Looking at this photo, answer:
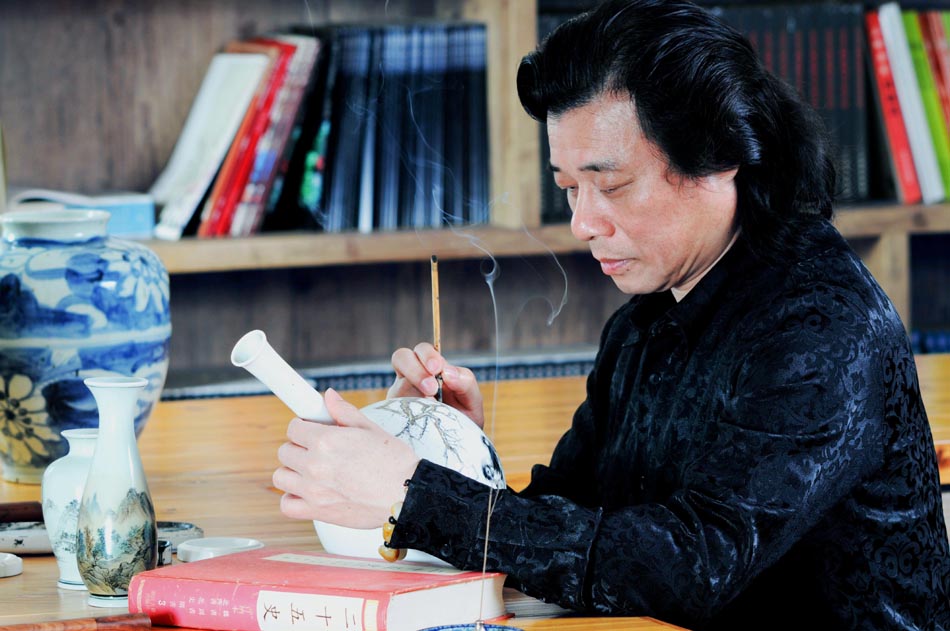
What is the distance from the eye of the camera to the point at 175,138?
2.73 m

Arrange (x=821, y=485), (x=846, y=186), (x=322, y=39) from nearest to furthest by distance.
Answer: (x=821, y=485)
(x=322, y=39)
(x=846, y=186)

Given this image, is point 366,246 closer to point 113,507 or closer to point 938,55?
point 938,55

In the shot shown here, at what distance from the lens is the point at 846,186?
9.24 ft

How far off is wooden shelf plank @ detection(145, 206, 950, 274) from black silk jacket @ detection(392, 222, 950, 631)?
126 cm

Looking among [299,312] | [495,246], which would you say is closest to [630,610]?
[495,246]

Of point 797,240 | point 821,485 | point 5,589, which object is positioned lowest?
point 5,589

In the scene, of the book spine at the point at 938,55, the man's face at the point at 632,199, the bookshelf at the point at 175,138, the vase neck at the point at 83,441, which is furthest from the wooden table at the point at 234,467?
the book spine at the point at 938,55

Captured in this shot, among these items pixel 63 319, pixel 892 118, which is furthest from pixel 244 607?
pixel 892 118

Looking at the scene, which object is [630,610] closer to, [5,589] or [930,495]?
[930,495]

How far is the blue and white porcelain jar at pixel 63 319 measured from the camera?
160 cm

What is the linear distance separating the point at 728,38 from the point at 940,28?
1754 mm

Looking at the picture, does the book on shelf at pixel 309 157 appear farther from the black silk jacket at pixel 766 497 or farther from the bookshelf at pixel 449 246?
the black silk jacket at pixel 766 497

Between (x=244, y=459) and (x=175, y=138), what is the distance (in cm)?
113

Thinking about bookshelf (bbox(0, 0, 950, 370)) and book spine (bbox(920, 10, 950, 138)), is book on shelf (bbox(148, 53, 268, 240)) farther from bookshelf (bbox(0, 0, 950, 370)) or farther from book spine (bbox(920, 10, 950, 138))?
book spine (bbox(920, 10, 950, 138))
